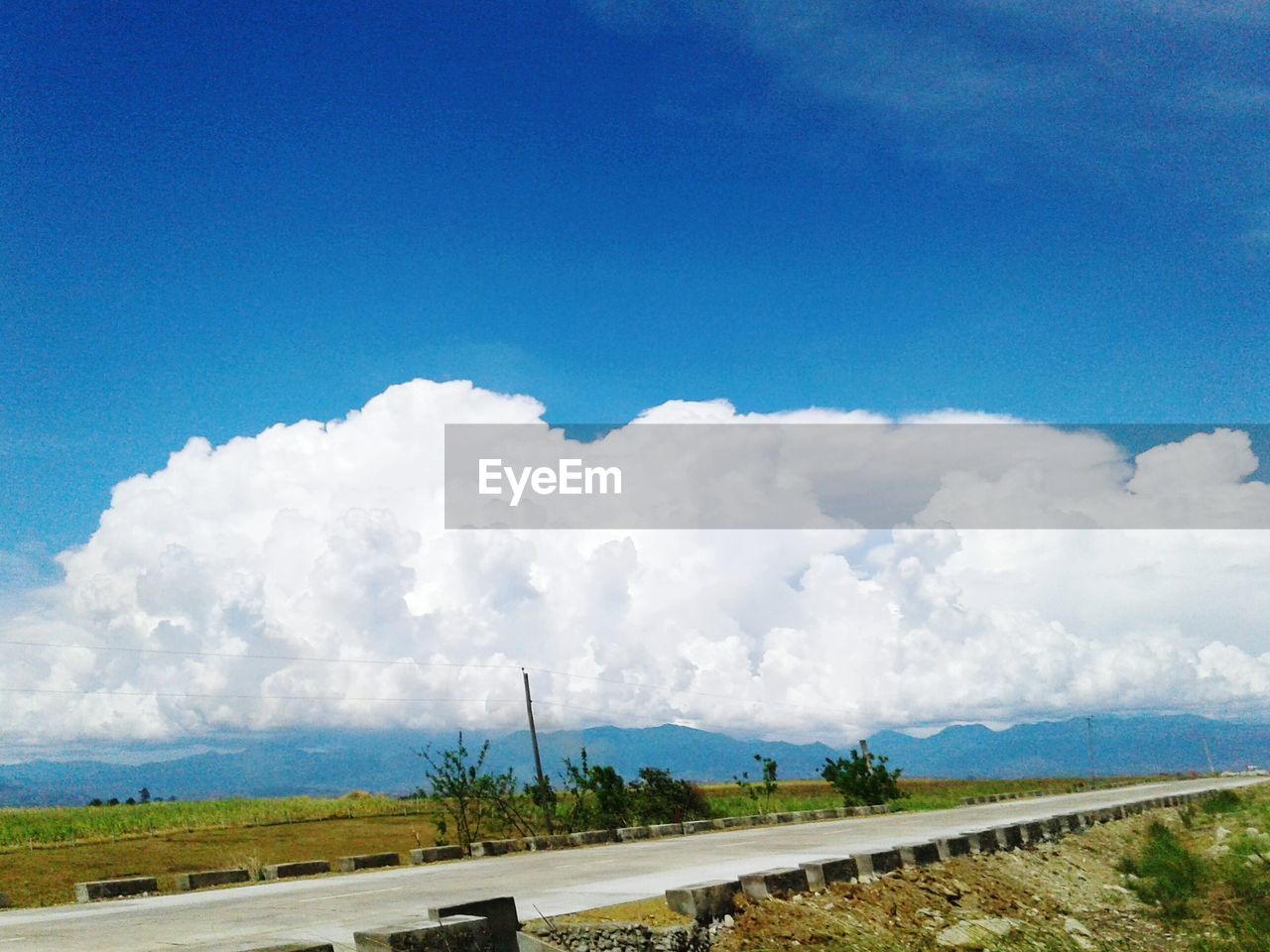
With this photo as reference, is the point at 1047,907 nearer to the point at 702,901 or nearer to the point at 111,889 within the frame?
the point at 702,901

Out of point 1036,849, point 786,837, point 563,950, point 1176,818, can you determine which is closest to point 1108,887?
point 1036,849

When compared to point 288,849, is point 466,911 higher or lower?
higher

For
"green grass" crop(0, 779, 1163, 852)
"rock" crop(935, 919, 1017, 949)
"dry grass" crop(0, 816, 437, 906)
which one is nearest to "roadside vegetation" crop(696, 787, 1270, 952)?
"rock" crop(935, 919, 1017, 949)

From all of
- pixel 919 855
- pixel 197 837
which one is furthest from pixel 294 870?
pixel 197 837

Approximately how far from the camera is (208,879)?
16078mm

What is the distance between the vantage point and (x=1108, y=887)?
52.3 ft

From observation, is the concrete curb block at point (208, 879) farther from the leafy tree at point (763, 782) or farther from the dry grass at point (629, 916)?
the leafy tree at point (763, 782)

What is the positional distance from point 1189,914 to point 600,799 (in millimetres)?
20384

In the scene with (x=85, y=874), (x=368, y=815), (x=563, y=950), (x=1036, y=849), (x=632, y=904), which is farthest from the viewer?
(x=368, y=815)

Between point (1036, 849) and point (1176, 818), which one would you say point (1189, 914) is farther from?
point (1176, 818)

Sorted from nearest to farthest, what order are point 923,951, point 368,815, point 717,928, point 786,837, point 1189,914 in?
point 923,951 → point 717,928 → point 1189,914 → point 786,837 → point 368,815

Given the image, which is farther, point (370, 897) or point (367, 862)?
point (367, 862)

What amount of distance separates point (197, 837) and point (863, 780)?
87.3ft

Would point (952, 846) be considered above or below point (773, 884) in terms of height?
below
